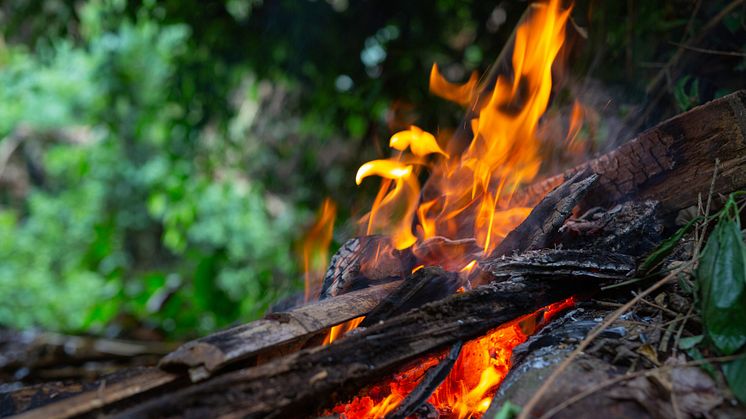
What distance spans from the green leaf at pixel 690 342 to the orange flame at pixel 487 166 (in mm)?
849

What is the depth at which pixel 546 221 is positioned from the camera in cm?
217

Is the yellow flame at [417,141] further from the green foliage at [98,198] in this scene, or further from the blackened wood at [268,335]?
the green foliage at [98,198]

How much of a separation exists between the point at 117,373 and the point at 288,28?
3686 mm

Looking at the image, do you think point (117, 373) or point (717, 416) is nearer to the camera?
point (717, 416)

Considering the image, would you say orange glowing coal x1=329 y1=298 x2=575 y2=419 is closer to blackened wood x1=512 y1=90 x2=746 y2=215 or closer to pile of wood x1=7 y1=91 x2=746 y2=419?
pile of wood x1=7 y1=91 x2=746 y2=419

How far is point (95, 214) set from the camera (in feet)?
33.7

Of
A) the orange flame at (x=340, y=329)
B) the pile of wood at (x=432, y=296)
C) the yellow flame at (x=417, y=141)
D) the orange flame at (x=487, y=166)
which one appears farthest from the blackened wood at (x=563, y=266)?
the yellow flame at (x=417, y=141)

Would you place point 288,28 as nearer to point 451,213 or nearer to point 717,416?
point 451,213

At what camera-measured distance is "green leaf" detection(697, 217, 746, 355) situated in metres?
1.54

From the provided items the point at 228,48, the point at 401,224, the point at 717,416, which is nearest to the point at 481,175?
the point at 401,224

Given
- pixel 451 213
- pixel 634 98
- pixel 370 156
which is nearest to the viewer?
pixel 451 213

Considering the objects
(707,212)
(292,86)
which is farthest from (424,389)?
(292,86)

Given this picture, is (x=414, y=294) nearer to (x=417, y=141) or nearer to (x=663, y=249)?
(x=663, y=249)

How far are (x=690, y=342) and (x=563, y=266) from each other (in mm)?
444
